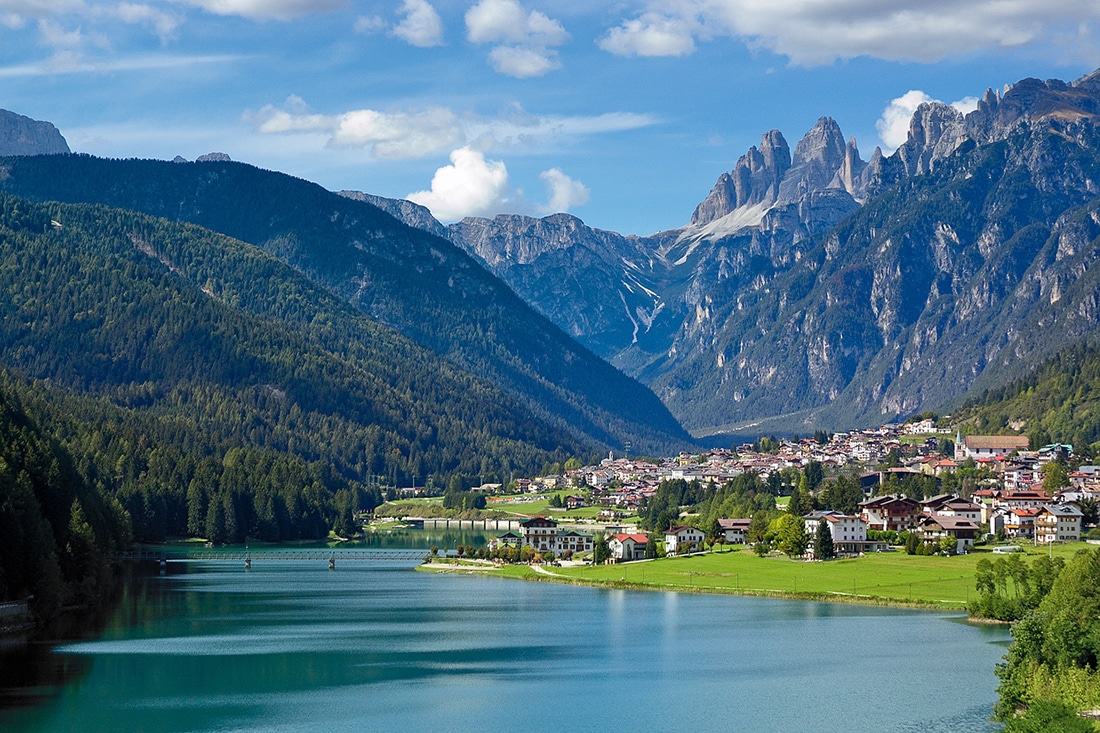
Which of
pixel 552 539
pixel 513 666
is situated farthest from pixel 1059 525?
pixel 513 666

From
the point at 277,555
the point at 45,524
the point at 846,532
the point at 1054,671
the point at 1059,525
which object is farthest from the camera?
the point at 277,555

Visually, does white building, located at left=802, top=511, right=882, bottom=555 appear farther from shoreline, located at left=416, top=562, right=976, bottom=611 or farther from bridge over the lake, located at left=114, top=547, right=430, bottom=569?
bridge over the lake, located at left=114, top=547, right=430, bottom=569

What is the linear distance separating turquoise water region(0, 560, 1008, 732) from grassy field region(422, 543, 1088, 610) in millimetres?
4380

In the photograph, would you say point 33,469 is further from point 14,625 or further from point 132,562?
point 132,562

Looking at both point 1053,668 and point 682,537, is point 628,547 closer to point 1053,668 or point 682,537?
point 682,537

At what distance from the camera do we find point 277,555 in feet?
565

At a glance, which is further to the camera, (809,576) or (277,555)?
(277,555)

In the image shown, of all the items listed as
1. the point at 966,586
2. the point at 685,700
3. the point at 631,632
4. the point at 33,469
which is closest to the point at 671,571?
the point at 966,586

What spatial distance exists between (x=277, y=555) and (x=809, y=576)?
6624 centimetres

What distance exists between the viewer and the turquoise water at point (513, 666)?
224 ft

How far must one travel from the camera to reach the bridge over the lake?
160250 millimetres

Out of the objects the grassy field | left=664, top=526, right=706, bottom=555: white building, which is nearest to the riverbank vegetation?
the grassy field

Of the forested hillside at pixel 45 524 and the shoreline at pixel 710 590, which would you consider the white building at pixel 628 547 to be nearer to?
the shoreline at pixel 710 590

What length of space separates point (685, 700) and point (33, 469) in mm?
49196
